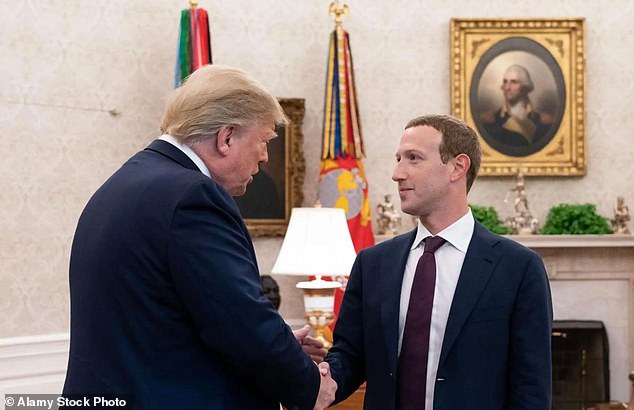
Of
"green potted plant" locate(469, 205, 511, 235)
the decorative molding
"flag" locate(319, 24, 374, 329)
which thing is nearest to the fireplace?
the decorative molding

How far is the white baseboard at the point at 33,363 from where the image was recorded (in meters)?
6.38

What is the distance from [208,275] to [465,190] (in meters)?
1.14

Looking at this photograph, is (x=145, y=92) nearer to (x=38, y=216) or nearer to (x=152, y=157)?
(x=38, y=216)

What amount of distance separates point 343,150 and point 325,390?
4.66m

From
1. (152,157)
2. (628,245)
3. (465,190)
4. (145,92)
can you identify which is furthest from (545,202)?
(152,157)

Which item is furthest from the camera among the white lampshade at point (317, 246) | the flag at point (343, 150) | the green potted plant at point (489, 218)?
the green potted plant at point (489, 218)

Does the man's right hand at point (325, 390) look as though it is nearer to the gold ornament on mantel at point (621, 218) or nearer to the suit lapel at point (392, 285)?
the suit lapel at point (392, 285)

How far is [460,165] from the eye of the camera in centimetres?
312

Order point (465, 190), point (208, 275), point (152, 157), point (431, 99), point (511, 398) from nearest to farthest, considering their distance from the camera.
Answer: point (208, 275), point (152, 157), point (511, 398), point (465, 190), point (431, 99)

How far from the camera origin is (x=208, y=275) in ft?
7.58

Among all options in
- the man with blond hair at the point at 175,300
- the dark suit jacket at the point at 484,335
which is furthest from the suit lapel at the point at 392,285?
the man with blond hair at the point at 175,300

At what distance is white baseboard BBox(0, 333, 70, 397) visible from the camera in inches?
251

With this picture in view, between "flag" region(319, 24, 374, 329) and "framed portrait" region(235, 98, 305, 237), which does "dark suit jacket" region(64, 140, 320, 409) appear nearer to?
"flag" region(319, 24, 374, 329)

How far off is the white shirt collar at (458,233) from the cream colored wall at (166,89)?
4.20 metres
